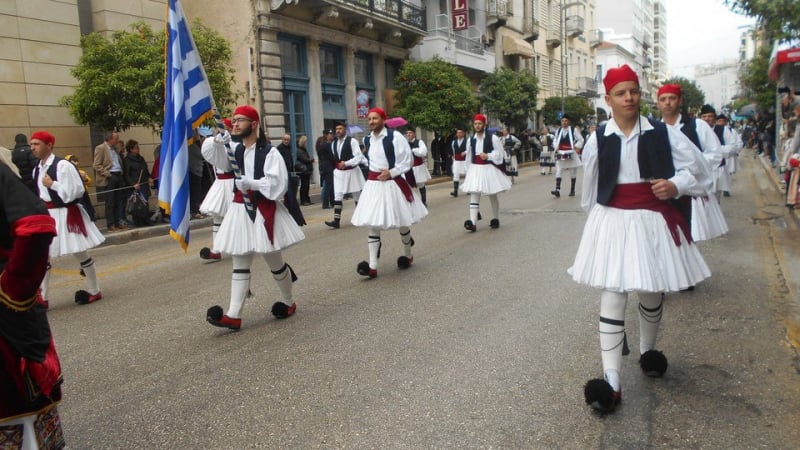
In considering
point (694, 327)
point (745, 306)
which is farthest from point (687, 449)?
point (745, 306)

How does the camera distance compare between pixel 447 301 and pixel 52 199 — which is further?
pixel 52 199

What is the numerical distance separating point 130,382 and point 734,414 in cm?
403

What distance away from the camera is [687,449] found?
3277 millimetres

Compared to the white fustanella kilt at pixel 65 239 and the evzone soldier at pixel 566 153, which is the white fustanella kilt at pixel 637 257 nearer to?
the white fustanella kilt at pixel 65 239

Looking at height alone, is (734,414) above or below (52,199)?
below

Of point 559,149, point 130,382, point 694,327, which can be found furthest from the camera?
point 559,149

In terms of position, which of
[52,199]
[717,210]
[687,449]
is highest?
[52,199]

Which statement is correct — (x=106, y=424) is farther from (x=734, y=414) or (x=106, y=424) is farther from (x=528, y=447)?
(x=734, y=414)

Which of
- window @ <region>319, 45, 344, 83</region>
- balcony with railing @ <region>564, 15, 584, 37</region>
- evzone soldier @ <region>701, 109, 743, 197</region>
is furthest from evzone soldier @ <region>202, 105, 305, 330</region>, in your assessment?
balcony with railing @ <region>564, 15, 584, 37</region>

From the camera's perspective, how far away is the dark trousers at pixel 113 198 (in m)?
13.3

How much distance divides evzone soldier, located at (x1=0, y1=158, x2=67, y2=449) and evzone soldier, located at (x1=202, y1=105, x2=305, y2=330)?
294 centimetres

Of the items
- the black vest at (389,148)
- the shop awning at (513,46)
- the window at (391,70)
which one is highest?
the shop awning at (513,46)

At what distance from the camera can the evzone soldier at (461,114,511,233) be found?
1120cm

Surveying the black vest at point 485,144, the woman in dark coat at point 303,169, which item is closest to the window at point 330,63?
the woman in dark coat at point 303,169
